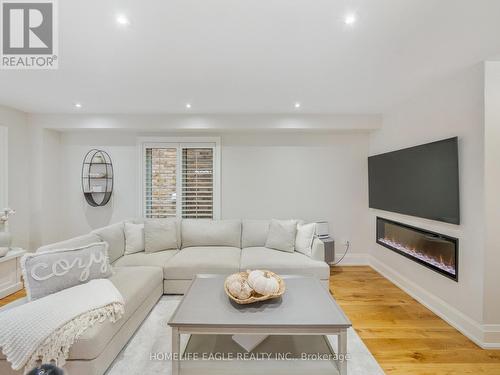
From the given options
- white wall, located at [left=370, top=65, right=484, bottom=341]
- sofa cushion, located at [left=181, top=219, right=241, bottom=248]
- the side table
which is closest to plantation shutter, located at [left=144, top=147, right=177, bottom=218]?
sofa cushion, located at [left=181, top=219, right=241, bottom=248]

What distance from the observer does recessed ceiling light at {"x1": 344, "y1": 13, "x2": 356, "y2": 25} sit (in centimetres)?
154

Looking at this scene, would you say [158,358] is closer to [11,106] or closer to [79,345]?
[79,345]

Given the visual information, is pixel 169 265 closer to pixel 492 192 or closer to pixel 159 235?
pixel 159 235

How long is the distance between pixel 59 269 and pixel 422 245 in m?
3.82

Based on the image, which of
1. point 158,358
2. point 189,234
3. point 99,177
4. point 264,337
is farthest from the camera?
point 99,177

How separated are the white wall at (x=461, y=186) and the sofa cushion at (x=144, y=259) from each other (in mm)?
3205

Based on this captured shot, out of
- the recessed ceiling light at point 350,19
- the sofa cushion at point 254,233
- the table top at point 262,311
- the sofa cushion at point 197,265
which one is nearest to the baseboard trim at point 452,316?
the table top at point 262,311

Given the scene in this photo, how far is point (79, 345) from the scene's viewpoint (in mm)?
1572

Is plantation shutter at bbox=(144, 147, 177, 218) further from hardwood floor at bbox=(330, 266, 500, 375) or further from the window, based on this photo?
hardwood floor at bbox=(330, 266, 500, 375)

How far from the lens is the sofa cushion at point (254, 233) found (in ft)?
12.0

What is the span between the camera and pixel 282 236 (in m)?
3.42

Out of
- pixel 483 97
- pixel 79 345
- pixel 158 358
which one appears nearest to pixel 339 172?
pixel 483 97

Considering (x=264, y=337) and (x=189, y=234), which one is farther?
(x=189, y=234)

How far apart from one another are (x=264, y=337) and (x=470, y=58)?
292cm
